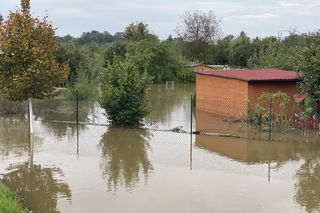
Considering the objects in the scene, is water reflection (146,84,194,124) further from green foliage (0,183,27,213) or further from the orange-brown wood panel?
green foliage (0,183,27,213)

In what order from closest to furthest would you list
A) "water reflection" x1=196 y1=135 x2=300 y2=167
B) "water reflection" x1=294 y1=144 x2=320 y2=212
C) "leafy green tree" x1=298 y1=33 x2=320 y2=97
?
"water reflection" x1=294 y1=144 x2=320 y2=212 → "water reflection" x1=196 y1=135 x2=300 y2=167 → "leafy green tree" x1=298 y1=33 x2=320 y2=97

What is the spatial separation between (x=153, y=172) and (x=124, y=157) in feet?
7.26

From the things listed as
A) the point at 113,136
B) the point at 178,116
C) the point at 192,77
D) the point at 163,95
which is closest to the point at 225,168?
the point at 113,136

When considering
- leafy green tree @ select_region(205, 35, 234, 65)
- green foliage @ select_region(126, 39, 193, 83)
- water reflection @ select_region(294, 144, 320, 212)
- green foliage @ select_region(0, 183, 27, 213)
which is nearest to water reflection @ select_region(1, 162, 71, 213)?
green foliage @ select_region(0, 183, 27, 213)

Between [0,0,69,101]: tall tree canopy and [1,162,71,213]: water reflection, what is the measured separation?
13.8 ft

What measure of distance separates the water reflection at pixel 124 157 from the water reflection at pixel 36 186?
126 centimetres

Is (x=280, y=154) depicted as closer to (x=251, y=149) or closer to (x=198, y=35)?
(x=251, y=149)

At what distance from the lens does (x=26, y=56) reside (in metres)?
16.9

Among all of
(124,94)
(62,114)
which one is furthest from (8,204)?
(62,114)

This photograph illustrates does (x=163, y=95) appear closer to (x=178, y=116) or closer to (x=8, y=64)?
(x=178, y=116)

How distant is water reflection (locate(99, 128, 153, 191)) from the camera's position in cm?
1216

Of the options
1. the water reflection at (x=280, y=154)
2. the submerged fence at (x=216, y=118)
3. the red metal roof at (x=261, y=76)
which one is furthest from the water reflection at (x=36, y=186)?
the red metal roof at (x=261, y=76)

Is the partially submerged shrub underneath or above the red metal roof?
underneath

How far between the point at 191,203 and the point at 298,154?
6190 millimetres
